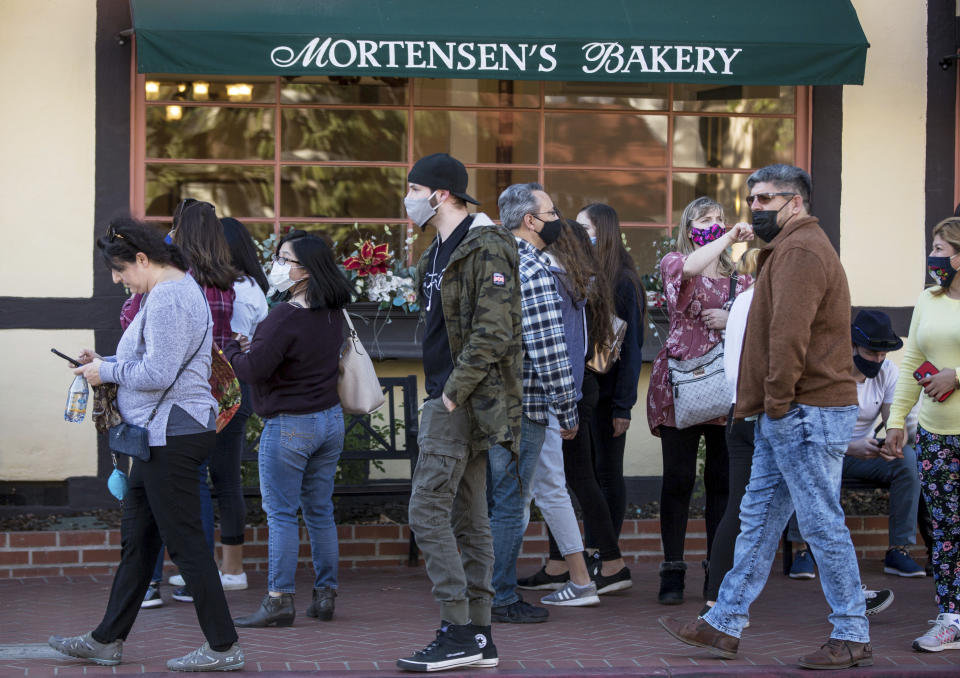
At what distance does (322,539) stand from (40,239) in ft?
10.8

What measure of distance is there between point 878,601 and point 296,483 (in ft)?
9.94

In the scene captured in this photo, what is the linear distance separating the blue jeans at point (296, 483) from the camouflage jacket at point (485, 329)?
1.13 m

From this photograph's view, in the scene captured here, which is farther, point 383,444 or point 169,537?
point 383,444

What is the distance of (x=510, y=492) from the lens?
6.18 metres

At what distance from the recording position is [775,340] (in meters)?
5.31

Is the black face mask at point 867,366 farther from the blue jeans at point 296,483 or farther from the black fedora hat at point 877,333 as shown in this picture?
the blue jeans at point 296,483

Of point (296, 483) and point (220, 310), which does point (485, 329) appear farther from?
point (220, 310)

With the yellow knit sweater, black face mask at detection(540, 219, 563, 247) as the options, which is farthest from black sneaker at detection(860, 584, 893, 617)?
black face mask at detection(540, 219, 563, 247)

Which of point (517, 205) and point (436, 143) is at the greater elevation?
point (436, 143)

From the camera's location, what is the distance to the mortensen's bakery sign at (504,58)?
8.01 meters

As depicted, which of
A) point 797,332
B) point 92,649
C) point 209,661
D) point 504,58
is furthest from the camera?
point 504,58

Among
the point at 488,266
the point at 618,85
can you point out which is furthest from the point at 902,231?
the point at 488,266

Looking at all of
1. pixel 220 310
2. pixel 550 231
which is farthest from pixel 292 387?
pixel 550 231

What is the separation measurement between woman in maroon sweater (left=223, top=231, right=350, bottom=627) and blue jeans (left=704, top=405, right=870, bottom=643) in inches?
78.1
